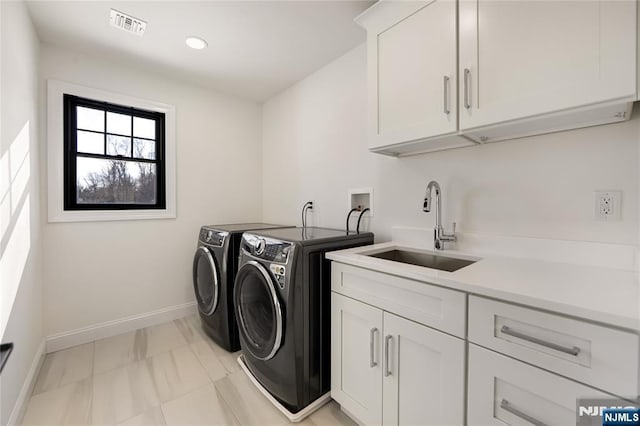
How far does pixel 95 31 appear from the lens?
1.90 m

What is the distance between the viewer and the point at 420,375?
3.60 feet

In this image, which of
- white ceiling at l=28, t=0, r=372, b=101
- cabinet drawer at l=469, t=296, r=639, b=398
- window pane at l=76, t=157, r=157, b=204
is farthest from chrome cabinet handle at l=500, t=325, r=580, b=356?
window pane at l=76, t=157, r=157, b=204

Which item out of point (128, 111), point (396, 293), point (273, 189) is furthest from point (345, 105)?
point (128, 111)

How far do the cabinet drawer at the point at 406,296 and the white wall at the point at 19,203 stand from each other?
1.59 meters

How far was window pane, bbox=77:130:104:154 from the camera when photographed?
224 centimetres

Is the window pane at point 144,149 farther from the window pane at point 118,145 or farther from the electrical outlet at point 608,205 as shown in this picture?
the electrical outlet at point 608,205

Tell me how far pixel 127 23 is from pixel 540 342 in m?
2.74

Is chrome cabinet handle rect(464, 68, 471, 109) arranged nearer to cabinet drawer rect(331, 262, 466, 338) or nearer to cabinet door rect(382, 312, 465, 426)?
cabinet drawer rect(331, 262, 466, 338)

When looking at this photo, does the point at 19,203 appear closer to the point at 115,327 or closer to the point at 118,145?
the point at 118,145

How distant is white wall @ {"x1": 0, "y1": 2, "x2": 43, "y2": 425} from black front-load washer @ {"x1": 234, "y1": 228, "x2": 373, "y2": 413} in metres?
1.16

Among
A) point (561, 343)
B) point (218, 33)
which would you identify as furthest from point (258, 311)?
point (218, 33)

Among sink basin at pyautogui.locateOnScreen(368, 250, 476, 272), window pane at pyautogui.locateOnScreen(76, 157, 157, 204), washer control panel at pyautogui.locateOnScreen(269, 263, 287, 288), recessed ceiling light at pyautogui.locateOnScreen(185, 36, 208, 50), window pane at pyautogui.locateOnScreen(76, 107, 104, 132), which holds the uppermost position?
recessed ceiling light at pyautogui.locateOnScreen(185, 36, 208, 50)

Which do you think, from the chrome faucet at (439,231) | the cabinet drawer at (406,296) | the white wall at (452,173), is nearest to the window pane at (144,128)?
the white wall at (452,173)

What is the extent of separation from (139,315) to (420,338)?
100 inches
